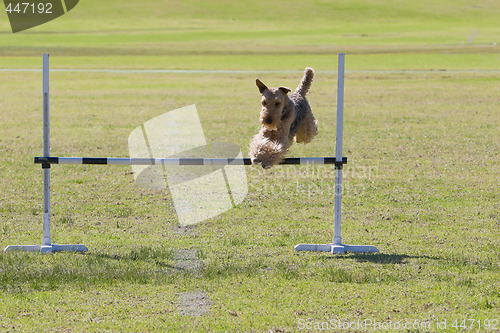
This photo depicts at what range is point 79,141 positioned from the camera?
14.6 metres

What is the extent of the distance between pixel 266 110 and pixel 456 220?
361cm

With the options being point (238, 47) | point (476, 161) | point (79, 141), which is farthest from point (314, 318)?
point (238, 47)

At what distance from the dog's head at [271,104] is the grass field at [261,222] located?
4.63 ft

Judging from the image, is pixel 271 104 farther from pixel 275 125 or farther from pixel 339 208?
pixel 339 208

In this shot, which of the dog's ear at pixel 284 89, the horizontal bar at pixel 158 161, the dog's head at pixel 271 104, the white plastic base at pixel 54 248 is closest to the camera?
the dog's head at pixel 271 104

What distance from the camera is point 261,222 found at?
8.59 metres

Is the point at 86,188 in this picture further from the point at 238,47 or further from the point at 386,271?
the point at 238,47

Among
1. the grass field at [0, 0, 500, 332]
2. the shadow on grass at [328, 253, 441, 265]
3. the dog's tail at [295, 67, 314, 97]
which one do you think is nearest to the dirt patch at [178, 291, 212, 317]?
the grass field at [0, 0, 500, 332]

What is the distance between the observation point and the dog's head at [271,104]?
20.2 ft

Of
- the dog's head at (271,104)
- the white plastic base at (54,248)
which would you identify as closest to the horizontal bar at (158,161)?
the dog's head at (271,104)

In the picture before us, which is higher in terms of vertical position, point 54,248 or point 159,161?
point 159,161

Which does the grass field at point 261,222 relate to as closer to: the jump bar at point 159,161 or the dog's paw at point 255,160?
the jump bar at point 159,161

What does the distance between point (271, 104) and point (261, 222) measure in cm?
273

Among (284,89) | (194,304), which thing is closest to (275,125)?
(284,89)
